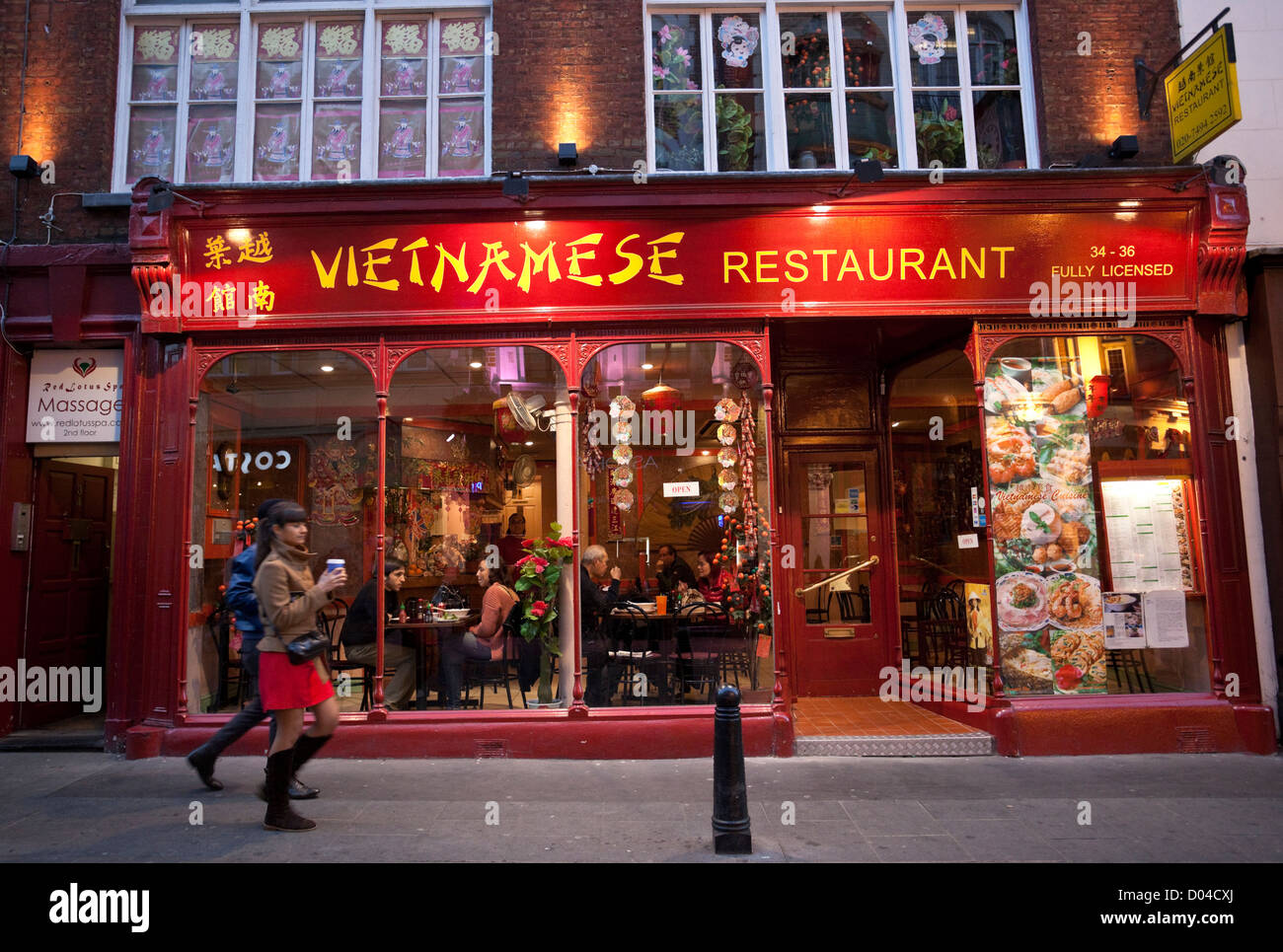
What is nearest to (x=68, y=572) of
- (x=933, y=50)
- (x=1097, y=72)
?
(x=933, y=50)

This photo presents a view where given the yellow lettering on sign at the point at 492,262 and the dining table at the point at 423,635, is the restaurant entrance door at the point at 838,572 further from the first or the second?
the yellow lettering on sign at the point at 492,262

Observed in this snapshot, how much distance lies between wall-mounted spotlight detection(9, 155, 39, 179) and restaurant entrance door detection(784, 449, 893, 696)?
8.09m

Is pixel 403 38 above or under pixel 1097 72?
above

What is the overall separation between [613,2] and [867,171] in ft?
10.1

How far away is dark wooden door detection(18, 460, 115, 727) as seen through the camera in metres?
8.12

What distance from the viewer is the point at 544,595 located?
7.81 meters

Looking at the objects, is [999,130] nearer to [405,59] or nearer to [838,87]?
[838,87]

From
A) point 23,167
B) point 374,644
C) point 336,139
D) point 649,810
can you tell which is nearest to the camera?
point 649,810

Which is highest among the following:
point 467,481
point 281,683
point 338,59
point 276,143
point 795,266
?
point 338,59

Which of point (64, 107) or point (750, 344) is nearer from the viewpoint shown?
point (750, 344)

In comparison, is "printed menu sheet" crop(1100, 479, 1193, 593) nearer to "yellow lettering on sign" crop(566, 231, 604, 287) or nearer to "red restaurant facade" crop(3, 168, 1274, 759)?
"red restaurant facade" crop(3, 168, 1274, 759)

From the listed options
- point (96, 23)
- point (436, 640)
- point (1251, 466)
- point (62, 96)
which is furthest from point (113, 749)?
point (1251, 466)

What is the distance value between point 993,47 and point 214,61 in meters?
7.90

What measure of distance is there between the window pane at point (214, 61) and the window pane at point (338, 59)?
846 millimetres
